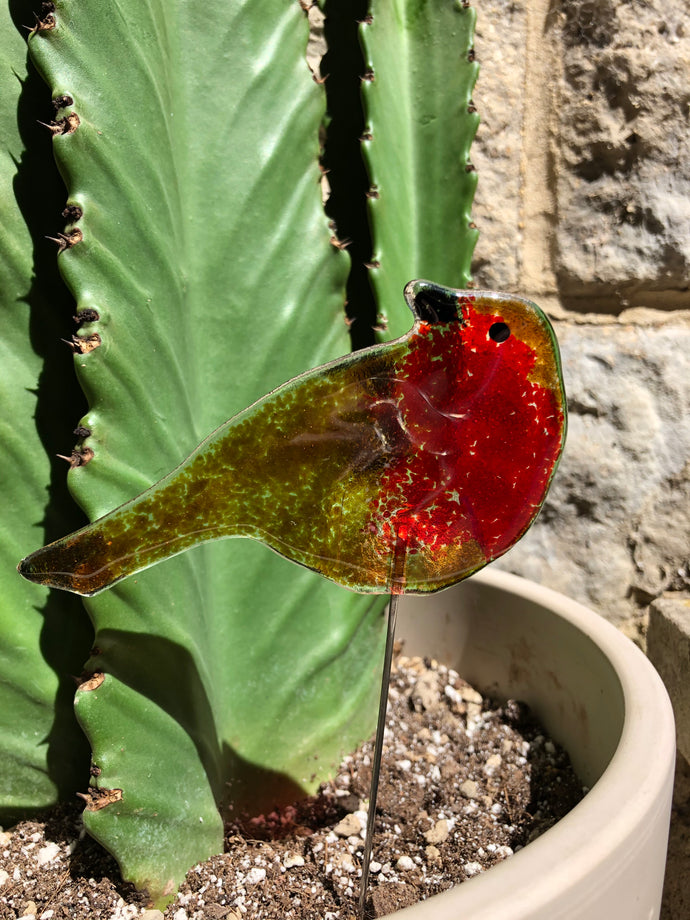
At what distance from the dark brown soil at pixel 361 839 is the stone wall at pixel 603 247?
300 millimetres

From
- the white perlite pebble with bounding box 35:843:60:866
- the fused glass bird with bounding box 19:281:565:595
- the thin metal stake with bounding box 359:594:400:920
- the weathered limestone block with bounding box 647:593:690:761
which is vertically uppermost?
the fused glass bird with bounding box 19:281:565:595

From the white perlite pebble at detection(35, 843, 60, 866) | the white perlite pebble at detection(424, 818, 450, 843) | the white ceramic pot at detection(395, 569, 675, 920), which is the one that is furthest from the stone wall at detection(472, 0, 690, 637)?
the white perlite pebble at detection(35, 843, 60, 866)

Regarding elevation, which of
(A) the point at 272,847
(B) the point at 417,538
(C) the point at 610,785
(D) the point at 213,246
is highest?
(D) the point at 213,246

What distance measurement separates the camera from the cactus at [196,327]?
0.51m

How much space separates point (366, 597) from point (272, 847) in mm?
227

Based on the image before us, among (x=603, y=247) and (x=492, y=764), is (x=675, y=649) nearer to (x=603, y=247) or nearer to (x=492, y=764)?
(x=492, y=764)

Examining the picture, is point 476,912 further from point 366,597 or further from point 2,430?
point 2,430

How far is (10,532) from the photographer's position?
595mm

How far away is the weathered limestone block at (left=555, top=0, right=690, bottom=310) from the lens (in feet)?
2.82

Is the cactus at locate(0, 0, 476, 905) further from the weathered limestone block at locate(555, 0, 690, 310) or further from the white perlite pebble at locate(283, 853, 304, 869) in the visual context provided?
the weathered limestone block at locate(555, 0, 690, 310)

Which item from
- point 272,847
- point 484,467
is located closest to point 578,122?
point 484,467

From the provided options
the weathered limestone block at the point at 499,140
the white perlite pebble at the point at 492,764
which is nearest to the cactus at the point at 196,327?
the white perlite pebble at the point at 492,764

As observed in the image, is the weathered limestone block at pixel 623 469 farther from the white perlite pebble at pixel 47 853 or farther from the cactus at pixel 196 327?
the white perlite pebble at pixel 47 853

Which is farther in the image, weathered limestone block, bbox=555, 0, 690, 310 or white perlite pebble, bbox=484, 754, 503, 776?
weathered limestone block, bbox=555, 0, 690, 310
